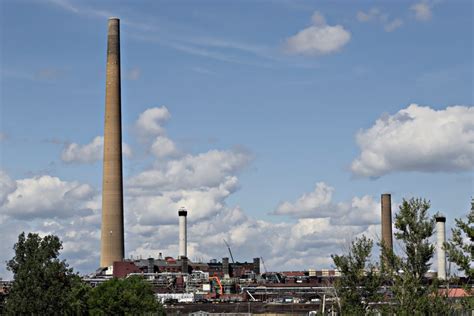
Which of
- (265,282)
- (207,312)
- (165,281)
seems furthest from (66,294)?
(265,282)

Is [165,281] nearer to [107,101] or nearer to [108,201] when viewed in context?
[108,201]

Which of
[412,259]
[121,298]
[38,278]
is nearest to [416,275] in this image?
[412,259]

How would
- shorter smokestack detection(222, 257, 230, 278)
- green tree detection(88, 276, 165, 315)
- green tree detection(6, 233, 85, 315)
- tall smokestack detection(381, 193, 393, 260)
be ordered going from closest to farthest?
green tree detection(6, 233, 85, 315), green tree detection(88, 276, 165, 315), tall smokestack detection(381, 193, 393, 260), shorter smokestack detection(222, 257, 230, 278)

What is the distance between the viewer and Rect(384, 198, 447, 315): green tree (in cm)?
4669

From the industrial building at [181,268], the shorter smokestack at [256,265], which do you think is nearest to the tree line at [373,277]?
the industrial building at [181,268]

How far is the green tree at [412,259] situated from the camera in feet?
153

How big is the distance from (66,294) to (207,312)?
50.8 metres

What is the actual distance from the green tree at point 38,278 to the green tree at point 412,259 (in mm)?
23383

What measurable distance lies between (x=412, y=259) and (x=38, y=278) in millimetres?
25667

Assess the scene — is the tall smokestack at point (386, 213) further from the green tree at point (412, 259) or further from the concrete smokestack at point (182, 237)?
the green tree at point (412, 259)

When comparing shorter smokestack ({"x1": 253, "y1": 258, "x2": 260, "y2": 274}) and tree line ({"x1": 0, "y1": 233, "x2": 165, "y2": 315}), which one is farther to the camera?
shorter smokestack ({"x1": 253, "y1": 258, "x2": 260, "y2": 274})

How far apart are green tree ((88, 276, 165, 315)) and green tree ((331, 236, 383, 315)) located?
38752mm

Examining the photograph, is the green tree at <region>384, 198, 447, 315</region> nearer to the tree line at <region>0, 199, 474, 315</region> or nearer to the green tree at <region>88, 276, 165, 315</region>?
the tree line at <region>0, 199, 474, 315</region>

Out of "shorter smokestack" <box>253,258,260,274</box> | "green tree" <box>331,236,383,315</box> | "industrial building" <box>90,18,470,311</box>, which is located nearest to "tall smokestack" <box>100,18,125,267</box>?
"industrial building" <box>90,18,470,311</box>
